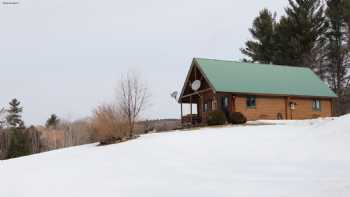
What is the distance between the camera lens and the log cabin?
31922 millimetres

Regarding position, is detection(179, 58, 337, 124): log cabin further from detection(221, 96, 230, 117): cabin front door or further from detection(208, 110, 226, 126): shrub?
detection(208, 110, 226, 126): shrub

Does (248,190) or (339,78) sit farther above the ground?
(339,78)

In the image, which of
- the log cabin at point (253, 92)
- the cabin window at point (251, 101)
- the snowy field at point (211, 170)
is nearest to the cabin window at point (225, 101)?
the log cabin at point (253, 92)

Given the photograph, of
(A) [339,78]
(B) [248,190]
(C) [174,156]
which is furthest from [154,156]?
(A) [339,78]

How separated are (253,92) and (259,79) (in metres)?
2.69

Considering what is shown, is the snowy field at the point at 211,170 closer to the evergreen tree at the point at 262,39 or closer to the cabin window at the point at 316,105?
the cabin window at the point at 316,105

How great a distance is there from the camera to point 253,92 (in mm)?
31859

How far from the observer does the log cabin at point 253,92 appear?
31922mm

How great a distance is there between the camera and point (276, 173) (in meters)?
12.5

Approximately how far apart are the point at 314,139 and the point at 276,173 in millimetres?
5558

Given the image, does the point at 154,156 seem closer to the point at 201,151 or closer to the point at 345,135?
the point at 201,151

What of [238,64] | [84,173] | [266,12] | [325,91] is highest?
[266,12]

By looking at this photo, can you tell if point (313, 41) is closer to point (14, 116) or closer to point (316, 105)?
point (316, 105)

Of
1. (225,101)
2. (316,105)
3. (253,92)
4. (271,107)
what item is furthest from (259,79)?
(316,105)
